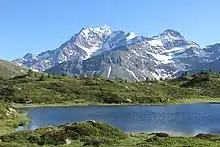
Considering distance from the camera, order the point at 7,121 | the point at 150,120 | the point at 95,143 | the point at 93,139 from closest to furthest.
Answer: the point at 95,143, the point at 93,139, the point at 7,121, the point at 150,120

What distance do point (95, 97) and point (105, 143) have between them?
14611 cm

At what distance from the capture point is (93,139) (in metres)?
49.6

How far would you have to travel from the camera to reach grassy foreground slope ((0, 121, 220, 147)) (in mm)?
46875

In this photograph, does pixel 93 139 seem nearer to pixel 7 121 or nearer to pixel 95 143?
pixel 95 143

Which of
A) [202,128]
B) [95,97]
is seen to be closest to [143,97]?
[95,97]

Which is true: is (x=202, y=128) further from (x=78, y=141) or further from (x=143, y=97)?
(x=143, y=97)

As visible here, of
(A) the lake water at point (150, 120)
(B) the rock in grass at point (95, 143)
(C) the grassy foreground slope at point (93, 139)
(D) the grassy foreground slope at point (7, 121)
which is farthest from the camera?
(A) the lake water at point (150, 120)

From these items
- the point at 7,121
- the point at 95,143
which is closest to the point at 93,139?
the point at 95,143

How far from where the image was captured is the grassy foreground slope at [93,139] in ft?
154

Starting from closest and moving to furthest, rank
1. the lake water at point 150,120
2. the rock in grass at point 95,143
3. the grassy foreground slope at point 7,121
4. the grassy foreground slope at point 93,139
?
the rock in grass at point 95,143
the grassy foreground slope at point 93,139
the grassy foreground slope at point 7,121
the lake water at point 150,120

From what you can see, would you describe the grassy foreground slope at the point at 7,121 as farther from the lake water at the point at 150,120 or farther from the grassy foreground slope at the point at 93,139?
the grassy foreground slope at the point at 93,139

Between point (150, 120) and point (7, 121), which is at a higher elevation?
point (150, 120)

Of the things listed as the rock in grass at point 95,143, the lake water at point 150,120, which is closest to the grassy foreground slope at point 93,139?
the rock in grass at point 95,143

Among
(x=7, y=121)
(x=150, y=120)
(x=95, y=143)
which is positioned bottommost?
(x=95, y=143)
